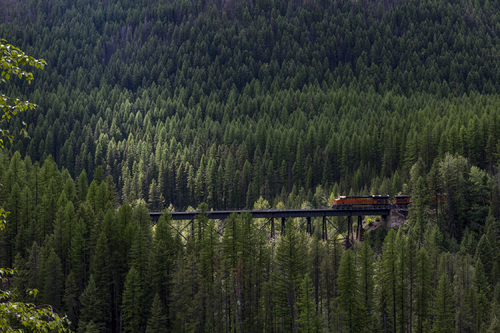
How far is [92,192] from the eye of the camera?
3600 inches

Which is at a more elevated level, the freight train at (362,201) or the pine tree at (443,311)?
the freight train at (362,201)

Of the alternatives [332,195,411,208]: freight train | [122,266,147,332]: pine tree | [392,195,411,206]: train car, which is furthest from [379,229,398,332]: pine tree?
[392,195,411,206]: train car

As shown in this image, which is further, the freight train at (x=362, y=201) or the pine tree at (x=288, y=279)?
the freight train at (x=362, y=201)

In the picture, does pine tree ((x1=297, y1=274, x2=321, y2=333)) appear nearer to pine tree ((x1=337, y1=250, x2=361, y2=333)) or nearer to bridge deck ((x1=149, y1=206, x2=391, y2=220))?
pine tree ((x1=337, y1=250, x2=361, y2=333))

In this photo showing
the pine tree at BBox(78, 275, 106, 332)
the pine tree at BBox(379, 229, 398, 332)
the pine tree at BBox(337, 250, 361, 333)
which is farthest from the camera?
the pine tree at BBox(78, 275, 106, 332)

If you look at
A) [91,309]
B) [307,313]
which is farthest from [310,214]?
[91,309]

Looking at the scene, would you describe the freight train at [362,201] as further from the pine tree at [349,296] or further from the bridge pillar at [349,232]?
the pine tree at [349,296]

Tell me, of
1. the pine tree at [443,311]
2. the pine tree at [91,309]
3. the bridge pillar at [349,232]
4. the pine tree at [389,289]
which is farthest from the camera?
the bridge pillar at [349,232]

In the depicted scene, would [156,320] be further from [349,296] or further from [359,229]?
[359,229]

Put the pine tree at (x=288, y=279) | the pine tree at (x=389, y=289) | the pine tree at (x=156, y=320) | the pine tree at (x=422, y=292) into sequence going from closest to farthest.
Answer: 1. the pine tree at (x=422, y=292)
2. the pine tree at (x=288, y=279)
3. the pine tree at (x=156, y=320)
4. the pine tree at (x=389, y=289)

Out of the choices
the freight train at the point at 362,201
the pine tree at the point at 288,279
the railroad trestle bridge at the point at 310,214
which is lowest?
the pine tree at the point at 288,279

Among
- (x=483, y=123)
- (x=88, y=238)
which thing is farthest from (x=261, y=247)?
(x=483, y=123)

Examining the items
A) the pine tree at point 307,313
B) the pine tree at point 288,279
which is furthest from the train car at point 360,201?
the pine tree at point 307,313

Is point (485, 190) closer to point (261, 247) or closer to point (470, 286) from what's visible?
point (470, 286)
